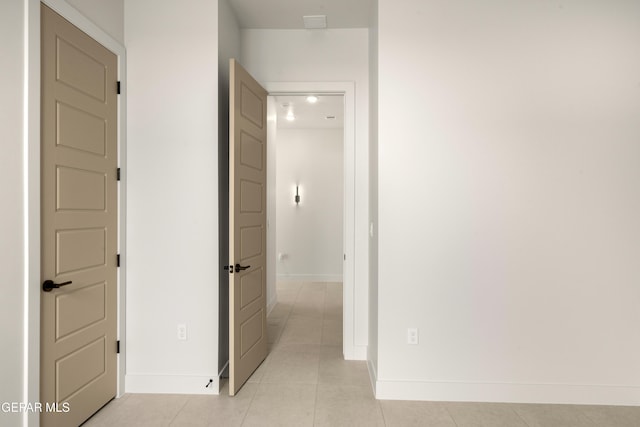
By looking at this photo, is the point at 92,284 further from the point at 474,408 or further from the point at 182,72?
the point at 474,408

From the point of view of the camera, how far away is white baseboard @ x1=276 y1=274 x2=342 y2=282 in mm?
7141

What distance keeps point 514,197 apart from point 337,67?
1.89 meters

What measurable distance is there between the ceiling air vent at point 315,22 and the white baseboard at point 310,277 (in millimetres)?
4878

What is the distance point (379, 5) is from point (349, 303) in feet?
7.98

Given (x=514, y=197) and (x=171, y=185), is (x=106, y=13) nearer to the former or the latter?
(x=171, y=185)

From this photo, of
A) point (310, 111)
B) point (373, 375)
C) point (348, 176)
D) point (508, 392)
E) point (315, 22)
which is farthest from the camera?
point (310, 111)

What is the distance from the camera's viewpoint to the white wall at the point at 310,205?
718cm

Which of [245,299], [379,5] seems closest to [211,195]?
[245,299]

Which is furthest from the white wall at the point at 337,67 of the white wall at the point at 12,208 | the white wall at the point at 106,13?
the white wall at the point at 12,208

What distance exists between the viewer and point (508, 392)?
98.5 inches

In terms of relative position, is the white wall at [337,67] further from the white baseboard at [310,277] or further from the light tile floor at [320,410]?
the white baseboard at [310,277]

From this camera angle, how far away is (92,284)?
7.59 feet

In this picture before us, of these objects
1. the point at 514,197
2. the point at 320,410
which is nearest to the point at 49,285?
the point at 320,410

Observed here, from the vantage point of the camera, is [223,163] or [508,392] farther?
[223,163]
